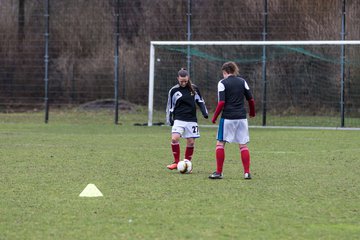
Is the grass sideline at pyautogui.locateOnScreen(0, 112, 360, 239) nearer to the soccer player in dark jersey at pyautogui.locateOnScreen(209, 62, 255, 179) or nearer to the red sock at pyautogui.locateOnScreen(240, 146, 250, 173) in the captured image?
the red sock at pyautogui.locateOnScreen(240, 146, 250, 173)

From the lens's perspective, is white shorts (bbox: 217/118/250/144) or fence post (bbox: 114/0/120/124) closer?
white shorts (bbox: 217/118/250/144)

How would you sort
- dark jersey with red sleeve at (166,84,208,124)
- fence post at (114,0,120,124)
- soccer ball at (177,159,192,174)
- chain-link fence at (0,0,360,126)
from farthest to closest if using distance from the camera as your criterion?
fence post at (114,0,120,124)
chain-link fence at (0,0,360,126)
dark jersey with red sleeve at (166,84,208,124)
soccer ball at (177,159,192,174)

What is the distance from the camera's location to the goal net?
22.8 m

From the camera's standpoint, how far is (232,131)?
1118 centimetres

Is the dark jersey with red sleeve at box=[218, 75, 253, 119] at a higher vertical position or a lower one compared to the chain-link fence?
lower

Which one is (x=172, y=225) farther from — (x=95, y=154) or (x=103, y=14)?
(x=103, y=14)

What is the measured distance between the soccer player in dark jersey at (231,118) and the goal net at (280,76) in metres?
11.1

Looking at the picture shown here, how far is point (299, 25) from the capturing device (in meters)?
24.3

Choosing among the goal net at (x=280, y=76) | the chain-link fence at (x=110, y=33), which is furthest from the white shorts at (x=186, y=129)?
the chain-link fence at (x=110, y=33)

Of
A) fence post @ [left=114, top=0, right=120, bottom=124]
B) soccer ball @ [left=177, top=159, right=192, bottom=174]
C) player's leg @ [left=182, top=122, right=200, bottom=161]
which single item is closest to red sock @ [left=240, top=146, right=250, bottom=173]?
soccer ball @ [left=177, top=159, right=192, bottom=174]

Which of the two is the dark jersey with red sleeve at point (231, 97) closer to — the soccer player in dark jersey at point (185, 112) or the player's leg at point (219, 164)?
the player's leg at point (219, 164)

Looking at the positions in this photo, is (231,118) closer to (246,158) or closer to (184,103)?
(246,158)

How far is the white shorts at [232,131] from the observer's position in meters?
11.2

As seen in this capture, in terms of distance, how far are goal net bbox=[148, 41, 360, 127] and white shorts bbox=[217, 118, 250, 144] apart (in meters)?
11.2
